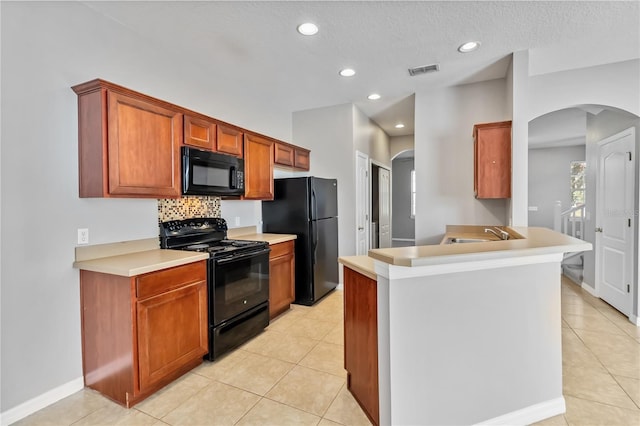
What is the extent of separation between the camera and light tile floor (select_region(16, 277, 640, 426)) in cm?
191

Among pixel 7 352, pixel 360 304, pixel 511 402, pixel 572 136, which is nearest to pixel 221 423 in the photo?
pixel 360 304

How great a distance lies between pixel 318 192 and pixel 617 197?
350cm

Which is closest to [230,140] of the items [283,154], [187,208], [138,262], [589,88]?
[187,208]

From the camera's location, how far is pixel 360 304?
1865mm

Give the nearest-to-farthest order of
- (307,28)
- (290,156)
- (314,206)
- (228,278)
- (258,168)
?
(307,28) < (228,278) < (258,168) < (314,206) < (290,156)

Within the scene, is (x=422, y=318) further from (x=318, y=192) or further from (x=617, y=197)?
(x=617, y=197)

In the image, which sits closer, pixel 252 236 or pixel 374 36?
pixel 374 36

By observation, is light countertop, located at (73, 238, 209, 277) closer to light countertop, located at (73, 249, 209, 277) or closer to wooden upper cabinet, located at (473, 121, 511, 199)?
light countertop, located at (73, 249, 209, 277)

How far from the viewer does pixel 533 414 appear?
70.8 inches

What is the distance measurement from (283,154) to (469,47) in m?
2.36

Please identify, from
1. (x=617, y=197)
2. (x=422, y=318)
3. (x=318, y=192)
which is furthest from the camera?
(x=318, y=192)

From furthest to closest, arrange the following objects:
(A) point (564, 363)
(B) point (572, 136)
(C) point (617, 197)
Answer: (B) point (572, 136) → (C) point (617, 197) → (A) point (564, 363)

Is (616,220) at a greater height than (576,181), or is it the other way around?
(576,181)

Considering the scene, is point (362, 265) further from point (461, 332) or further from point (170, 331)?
point (170, 331)
